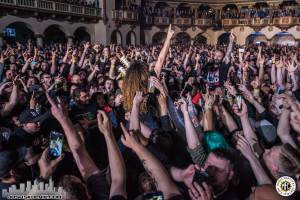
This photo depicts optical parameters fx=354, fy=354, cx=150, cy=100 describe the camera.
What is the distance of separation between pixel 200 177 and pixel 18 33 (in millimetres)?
26280

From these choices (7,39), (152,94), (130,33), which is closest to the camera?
(152,94)

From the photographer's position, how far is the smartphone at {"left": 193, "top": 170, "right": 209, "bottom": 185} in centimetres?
252

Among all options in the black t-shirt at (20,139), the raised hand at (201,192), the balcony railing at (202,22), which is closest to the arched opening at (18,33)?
the balcony railing at (202,22)

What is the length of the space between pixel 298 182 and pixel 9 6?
71.9ft

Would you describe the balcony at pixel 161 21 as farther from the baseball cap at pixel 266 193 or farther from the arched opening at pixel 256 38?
the baseball cap at pixel 266 193

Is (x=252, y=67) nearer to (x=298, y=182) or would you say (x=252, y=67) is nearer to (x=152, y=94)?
(x=152, y=94)

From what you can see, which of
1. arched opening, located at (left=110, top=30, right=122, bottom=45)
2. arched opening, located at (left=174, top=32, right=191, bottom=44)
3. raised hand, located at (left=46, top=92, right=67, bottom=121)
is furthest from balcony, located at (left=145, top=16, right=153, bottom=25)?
raised hand, located at (left=46, top=92, right=67, bottom=121)

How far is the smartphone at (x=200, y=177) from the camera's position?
252cm

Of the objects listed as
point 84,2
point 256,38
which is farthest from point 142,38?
point 256,38

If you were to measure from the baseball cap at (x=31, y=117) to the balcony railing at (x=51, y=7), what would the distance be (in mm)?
18167

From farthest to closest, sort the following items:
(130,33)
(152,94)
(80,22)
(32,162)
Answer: (130,33), (80,22), (152,94), (32,162)

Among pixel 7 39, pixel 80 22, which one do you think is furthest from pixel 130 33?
pixel 7 39

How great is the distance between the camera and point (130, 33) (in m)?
36.0

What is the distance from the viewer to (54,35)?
29453mm
